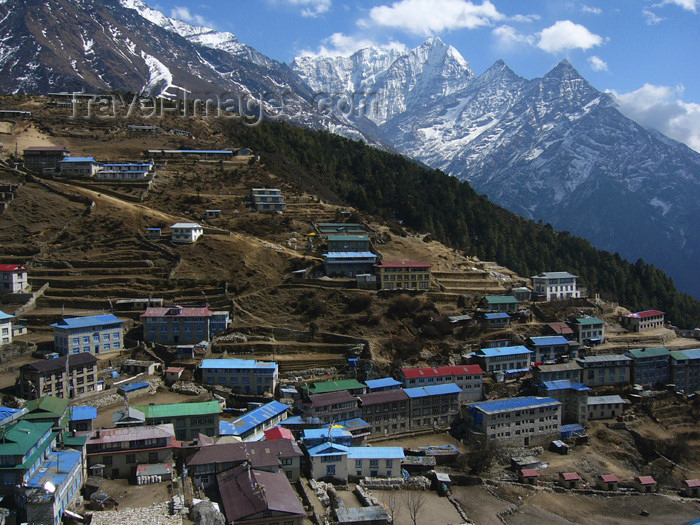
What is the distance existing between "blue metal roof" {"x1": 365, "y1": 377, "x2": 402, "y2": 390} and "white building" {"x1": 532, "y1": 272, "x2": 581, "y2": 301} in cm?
2256

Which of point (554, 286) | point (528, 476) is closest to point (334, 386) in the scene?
point (528, 476)

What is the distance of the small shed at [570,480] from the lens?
41.0m

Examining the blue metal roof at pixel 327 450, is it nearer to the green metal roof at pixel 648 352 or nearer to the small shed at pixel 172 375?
the small shed at pixel 172 375

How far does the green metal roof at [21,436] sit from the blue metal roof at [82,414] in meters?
3.53

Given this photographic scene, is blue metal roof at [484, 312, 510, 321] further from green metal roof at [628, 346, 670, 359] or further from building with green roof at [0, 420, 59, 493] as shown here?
building with green roof at [0, 420, 59, 493]

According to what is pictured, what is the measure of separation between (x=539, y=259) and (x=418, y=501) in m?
55.1

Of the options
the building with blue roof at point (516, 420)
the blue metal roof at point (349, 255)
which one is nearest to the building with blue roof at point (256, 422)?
the building with blue roof at point (516, 420)

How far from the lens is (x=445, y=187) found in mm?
94688

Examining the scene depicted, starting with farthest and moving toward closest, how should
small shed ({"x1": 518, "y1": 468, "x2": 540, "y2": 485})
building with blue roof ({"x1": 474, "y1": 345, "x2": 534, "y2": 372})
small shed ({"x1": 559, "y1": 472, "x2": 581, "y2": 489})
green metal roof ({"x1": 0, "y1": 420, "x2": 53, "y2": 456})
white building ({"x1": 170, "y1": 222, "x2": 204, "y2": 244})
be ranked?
white building ({"x1": 170, "y1": 222, "x2": 204, "y2": 244})
building with blue roof ({"x1": 474, "y1": 345, "x2": 534, "y2": 372})
small shed ({"x1": 559, "y1": 472, "x2": 581, "y2": 489})
small shed ({"x1": 518, "y1": 468, "x2": 540, "y2": 485})
green metal roof ({"x1": 0, "y1": 420, "x2": 53, "y2": 456})

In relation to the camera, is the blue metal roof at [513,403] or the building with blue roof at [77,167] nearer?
the blue metal roof at [513,403]

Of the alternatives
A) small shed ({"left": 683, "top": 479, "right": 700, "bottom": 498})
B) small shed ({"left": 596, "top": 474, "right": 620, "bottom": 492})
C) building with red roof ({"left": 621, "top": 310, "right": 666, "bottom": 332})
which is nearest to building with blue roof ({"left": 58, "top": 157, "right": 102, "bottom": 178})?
building with red roof ({"left": 621, "top": 310, "right": 666, "bottom": 332})

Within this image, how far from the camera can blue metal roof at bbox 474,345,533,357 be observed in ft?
170

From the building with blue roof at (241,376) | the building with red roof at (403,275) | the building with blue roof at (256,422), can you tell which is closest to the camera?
the building with blue roof at (256,422)

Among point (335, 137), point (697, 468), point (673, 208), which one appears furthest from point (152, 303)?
point (673, 208)
